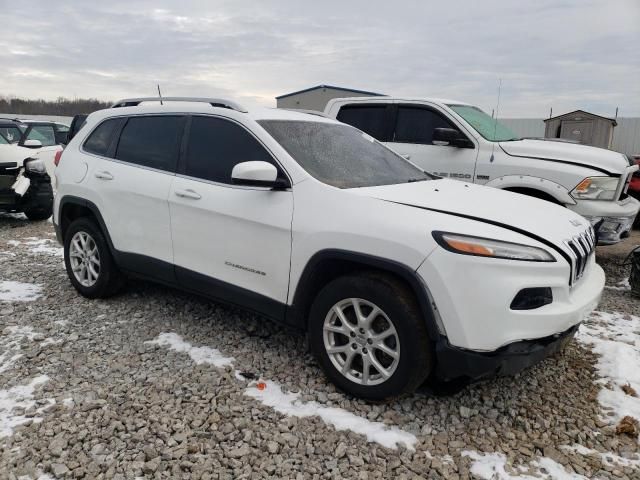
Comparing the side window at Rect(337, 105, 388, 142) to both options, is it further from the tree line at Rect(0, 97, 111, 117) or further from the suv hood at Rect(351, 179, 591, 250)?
the tree line at Rect(0, 97, 111, 117)

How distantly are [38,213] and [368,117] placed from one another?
18.6 feet

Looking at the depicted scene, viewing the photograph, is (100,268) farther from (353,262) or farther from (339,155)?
(353,262)

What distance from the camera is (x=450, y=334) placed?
2.58 metres

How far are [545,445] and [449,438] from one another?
0.50 m

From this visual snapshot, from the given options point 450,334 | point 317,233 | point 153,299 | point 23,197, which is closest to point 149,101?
point 153,299

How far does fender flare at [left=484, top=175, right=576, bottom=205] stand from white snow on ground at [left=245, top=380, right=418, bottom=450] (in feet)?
12.1

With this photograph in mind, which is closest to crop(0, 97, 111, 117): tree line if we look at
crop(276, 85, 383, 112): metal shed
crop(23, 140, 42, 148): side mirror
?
crop(276, 85, 383, 112): metal shed

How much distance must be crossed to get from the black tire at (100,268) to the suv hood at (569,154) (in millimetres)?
4357

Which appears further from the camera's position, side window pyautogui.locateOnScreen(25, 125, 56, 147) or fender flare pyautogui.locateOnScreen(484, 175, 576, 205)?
side window pyautogui.locateOnScreen(25, 125, 56, 147)

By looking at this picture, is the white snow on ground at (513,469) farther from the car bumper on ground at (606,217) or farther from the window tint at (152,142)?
the car bumper on ground at (606,217)

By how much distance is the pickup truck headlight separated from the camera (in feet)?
8.29

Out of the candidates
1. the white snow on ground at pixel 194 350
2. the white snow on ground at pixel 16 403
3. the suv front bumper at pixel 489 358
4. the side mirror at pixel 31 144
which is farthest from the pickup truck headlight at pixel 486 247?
the side mirror at pixel 31 144

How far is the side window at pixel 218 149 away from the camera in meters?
3.46

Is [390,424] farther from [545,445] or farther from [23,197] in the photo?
[23,197]
